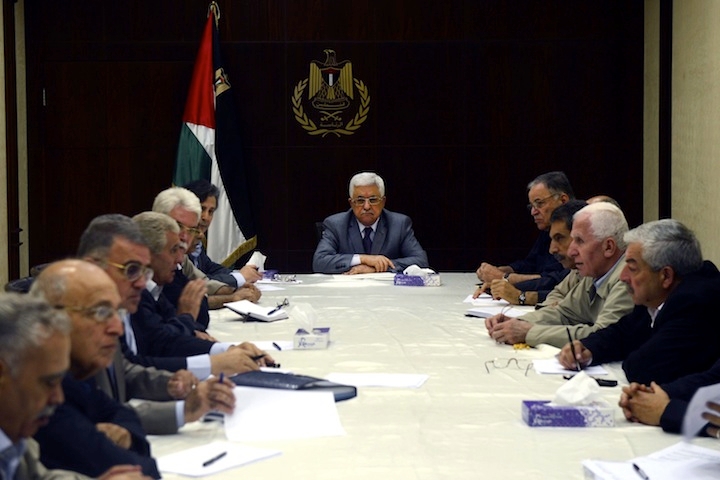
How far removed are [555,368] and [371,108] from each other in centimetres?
577

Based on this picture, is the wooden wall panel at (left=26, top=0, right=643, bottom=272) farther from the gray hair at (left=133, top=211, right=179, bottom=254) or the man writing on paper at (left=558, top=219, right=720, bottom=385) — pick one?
the man writing on paper at (left=558, top=219, right=720, bottom=385)

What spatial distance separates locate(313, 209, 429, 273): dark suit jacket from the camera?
326 inches

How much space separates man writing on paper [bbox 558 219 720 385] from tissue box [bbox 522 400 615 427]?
58cm

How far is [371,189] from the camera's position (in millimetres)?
8234

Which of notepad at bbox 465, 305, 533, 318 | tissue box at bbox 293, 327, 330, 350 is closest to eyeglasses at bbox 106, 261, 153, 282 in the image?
tissue box at bbox 293, 327, 330, 350

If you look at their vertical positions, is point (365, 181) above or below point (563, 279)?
above

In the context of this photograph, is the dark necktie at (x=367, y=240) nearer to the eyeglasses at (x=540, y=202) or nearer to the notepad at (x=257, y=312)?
the eyeglasses at (x=540, y=202)

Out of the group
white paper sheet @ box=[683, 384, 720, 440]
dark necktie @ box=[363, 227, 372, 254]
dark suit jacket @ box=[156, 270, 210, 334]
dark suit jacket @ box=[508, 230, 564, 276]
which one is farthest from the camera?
dark necktie @ box=[363, 227, 372, 254]

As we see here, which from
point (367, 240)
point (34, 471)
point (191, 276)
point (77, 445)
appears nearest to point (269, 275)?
point (367, 240)

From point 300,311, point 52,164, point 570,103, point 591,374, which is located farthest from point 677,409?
point 52,164

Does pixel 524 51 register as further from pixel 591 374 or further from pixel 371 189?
pixel 591 374

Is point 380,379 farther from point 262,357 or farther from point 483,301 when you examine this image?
point 483,301

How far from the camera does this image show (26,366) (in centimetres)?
212

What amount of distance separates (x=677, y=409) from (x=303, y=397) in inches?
46.9
